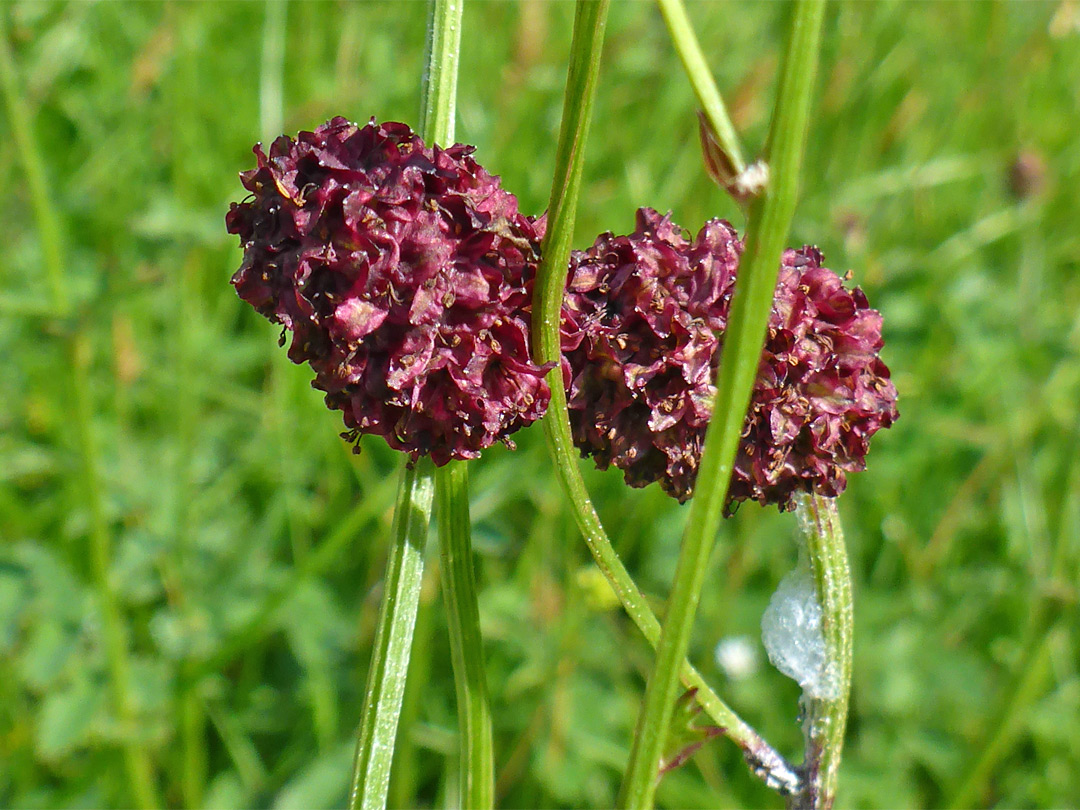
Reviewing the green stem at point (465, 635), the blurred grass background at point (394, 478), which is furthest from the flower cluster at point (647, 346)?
the blurred grass background at point (394, 478)

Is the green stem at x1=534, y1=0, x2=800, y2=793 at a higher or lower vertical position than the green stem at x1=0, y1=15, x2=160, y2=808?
lower

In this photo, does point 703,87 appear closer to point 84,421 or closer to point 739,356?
point 739,356

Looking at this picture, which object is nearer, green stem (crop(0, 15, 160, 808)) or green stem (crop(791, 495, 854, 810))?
green stem (crop(791, 495, 854, 810))

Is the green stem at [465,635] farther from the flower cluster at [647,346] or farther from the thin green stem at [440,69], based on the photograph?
the thin green stem at [440,69]

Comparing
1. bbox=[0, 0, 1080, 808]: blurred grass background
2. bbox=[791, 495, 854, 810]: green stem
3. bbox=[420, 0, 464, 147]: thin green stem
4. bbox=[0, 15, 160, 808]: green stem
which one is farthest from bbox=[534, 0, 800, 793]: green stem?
bbox=[0, 15, 160, 808]: green stem

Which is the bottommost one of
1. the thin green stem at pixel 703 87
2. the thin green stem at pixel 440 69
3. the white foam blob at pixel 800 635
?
the white foam blob at pixel 800 635

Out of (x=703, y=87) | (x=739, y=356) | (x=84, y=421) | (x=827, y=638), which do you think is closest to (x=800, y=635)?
(x=827, y=638)

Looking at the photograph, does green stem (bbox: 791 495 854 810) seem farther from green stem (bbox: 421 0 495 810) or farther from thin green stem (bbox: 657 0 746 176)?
thin green stem (bbox: 657 0 746 176)
